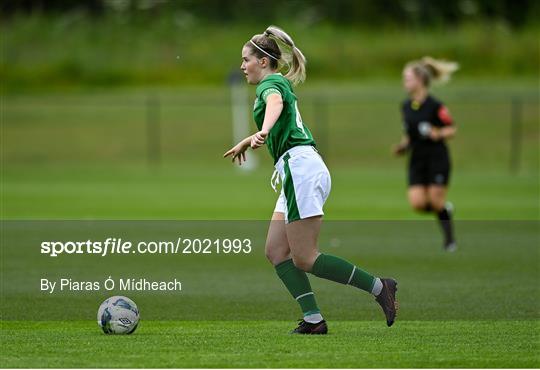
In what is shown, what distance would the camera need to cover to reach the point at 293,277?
891 cm

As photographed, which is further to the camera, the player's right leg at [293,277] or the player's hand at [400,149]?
the player's hand at [400,149]

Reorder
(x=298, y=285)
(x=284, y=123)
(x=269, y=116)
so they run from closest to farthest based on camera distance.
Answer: (x=269, y=116) → (x=284, y=123) → (x=298, y=285)

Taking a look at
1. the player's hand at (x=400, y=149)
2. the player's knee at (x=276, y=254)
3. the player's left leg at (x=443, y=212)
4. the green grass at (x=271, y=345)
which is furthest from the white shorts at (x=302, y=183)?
the player's hand at (x=400, y=149)

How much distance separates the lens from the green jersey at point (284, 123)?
8.66 meters

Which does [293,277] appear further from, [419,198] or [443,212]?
[419,198]

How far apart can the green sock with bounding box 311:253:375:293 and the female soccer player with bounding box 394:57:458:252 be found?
288 inches

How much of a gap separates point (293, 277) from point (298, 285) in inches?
2.8

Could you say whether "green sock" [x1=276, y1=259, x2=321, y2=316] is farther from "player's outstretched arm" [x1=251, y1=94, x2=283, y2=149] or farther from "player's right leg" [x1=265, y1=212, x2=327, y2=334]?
"player's outstretched arm" [x1=251, y1=94, x2=283, y2=149]

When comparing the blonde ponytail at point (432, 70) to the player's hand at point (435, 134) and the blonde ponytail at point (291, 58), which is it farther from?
the blonde ponytail at point (291, 58)

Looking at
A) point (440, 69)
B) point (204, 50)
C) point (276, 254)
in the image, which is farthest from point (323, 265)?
point (204, 50)

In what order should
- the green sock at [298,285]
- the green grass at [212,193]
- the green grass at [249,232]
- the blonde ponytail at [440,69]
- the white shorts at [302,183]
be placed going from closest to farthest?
the green grass at [249,232], the white shorts at [302,183], the green sock at [298,285], the blonde ponytail at [440,69], the green grass at [212,193]

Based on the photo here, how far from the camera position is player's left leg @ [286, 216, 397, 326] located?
866 centimetres

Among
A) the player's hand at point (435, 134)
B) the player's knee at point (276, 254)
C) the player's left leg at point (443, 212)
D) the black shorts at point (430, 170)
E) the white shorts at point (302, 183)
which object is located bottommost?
the player's left leg at point (443, 212)

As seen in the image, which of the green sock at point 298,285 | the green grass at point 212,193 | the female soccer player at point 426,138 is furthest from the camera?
the green grass at point 212,193
